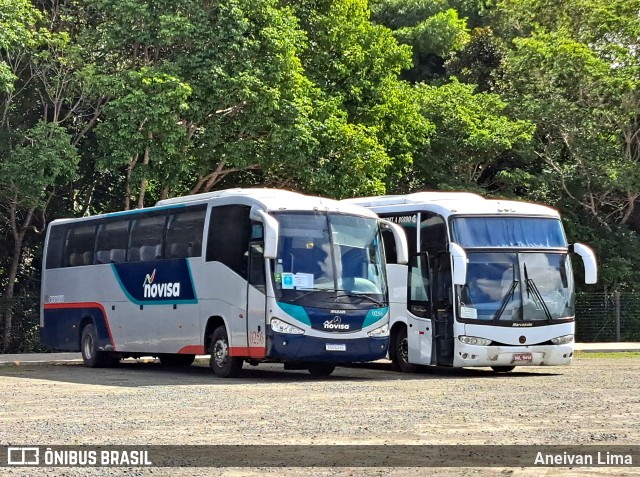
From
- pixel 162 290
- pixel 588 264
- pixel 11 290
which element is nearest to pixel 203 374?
pixel 162 290

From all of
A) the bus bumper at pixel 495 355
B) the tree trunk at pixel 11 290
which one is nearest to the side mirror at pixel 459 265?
the bus bumper at pixel 495 355

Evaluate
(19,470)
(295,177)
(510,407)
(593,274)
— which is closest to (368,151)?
(295,177)

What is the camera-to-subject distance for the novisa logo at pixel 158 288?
88.6ft

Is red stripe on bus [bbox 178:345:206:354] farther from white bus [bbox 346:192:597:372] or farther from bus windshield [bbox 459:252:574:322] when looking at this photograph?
bus windshield [bbox 459:252:574:322]

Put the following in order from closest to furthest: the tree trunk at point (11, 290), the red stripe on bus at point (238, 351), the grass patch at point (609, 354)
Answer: the red stripe on bus at point (238, 351) → the grass patch at point (609, 354) → the tree trunk at point (11, 290)

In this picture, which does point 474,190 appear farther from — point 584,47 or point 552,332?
point 552,332

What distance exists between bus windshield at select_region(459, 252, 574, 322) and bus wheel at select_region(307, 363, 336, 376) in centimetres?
332

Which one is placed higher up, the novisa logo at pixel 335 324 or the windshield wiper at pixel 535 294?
the windshield wiper at pixel 535 294

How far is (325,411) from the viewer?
660 inches

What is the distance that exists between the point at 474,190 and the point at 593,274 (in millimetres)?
18053

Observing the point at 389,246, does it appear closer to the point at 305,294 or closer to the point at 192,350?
the point at 305,294

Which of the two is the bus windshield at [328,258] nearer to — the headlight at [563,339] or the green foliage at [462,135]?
the headlight at [563,339]

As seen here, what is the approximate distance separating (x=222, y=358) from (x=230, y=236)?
7.73 feet

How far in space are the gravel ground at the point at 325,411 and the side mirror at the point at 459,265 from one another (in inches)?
73.3
